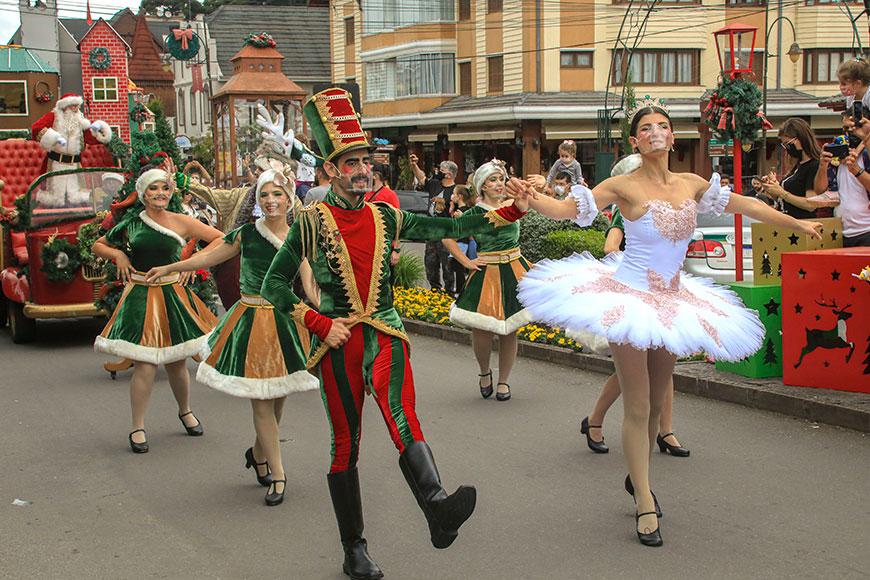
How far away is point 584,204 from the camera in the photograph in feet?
18.1

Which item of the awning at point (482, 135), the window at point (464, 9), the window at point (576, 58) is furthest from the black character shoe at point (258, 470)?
the window at point (464, 9)

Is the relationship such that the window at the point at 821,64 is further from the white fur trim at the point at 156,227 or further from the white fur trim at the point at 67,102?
the white fur trim at the point at 156,227

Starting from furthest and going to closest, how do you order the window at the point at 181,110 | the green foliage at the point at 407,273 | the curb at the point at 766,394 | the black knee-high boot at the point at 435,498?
the window at the point at 181,110 → the green foliage at the point at 407,273 → the curb at the point at 766,394 → the black knee-high boot at the point at 435,498

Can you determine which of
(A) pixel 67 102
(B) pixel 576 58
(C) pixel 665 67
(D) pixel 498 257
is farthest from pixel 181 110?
(D) pixel 498 257

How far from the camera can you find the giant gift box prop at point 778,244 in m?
8.66

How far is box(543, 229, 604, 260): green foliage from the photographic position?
14145 millimetres

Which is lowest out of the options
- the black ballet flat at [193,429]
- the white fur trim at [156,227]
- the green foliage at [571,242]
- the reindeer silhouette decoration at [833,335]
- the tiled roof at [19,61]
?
the black ballet flat at [193,429]

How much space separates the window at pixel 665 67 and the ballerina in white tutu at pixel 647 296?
1447 inches

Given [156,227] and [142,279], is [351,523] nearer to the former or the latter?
[142,279]

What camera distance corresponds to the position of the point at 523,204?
16.8ft

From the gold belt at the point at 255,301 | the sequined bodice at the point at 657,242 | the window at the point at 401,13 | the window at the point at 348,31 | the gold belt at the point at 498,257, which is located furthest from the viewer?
the window at the point at 348,31

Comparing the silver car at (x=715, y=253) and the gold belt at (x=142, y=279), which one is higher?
the gold belt at (x=142, y=279)

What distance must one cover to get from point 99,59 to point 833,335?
44.3 meters

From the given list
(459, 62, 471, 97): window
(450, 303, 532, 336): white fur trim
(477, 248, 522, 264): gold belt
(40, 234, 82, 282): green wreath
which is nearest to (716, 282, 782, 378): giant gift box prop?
(450, 303, 532, 336): white fur trim
